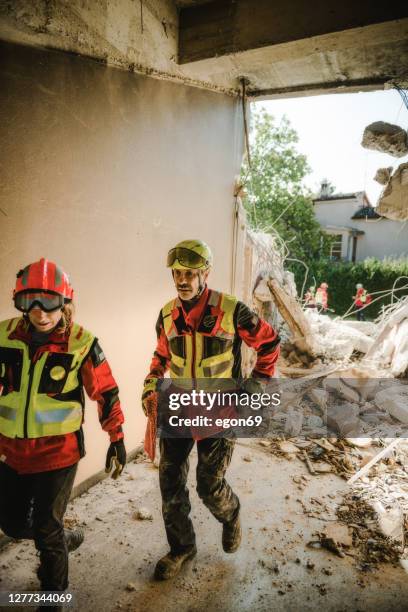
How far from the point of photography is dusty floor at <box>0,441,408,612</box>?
2244 millimetres

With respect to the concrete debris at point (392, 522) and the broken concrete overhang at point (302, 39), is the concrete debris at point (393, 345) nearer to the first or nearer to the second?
the concrete debris at point (392, 522)

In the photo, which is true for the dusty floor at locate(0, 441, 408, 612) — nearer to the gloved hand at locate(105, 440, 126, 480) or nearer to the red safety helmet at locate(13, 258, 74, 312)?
the gloved hand at locate(105, 440, 126, 480)

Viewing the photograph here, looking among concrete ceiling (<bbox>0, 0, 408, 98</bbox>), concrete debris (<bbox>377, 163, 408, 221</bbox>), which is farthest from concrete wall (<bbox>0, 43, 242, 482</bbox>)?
concrete debris (<bbox>377, 163, 408, 221</bbox>)

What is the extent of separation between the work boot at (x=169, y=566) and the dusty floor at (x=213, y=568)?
0.05 meters

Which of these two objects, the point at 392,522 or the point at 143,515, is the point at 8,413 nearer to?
the point at 143,515

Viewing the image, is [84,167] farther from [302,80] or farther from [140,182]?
[302,80]

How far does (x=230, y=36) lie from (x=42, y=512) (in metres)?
4.11

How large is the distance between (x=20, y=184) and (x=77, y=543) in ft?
8.25

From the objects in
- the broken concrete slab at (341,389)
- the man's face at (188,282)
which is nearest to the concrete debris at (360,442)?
the broken concrete slab at (341,389)

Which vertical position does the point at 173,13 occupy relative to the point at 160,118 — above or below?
above

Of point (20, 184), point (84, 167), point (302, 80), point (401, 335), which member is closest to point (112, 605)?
point (20, 184)

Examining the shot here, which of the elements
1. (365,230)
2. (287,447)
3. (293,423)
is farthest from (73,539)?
(365,230)

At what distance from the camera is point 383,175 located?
191 inches

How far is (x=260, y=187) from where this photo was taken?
21.9 meters
